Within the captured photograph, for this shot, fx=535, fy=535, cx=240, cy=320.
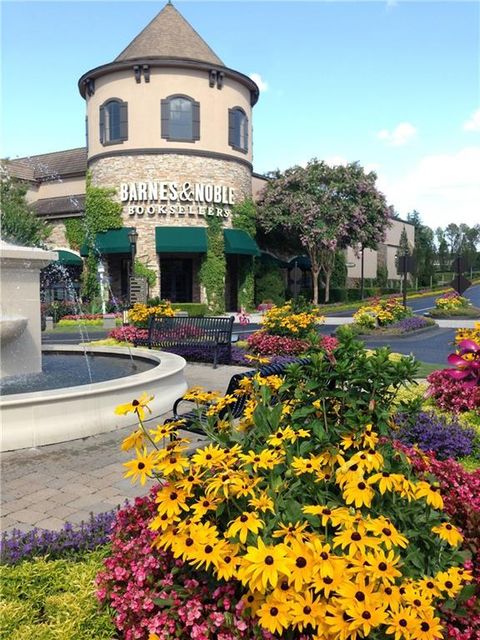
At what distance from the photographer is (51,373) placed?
895cm

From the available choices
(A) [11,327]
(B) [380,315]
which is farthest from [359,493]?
(B) [380,315]

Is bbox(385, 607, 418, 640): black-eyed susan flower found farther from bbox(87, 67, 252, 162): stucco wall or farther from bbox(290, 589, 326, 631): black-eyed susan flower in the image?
bbox(87, 67, 252, 162): stucco wall

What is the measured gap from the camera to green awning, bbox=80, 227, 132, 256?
28719 millimetres

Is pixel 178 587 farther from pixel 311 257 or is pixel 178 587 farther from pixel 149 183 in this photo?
pixel 311 257

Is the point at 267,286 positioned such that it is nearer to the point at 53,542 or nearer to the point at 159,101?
the point at 159,101

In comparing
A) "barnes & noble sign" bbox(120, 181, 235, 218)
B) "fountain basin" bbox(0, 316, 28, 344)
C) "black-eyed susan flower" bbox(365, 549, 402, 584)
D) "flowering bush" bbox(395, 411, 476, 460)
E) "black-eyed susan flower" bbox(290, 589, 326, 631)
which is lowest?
"flowering bush" bbox(395, 411, 476, 460)

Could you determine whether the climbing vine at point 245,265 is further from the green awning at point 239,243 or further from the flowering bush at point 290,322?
the flowering bush at point 290,322

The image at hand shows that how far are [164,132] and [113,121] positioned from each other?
9.98 ft

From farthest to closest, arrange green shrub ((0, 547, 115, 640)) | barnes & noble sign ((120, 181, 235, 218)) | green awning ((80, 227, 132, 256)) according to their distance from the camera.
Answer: barnes & noble sign ((120, 181, 235, 218)), green awning ((80, 227, 132, 256)), green shrub ((0, 547, 115, 640))

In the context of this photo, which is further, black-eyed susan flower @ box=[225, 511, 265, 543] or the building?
the building

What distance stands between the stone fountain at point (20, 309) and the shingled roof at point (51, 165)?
28.3 m

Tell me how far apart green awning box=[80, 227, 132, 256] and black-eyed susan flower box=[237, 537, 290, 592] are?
27.2 meters

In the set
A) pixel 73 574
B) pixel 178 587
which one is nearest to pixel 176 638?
pixel 178 587

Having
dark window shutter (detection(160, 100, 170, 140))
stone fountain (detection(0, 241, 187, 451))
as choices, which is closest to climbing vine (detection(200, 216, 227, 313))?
dark window shutter (detection(160, 100, 170, 140))
